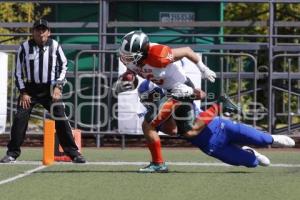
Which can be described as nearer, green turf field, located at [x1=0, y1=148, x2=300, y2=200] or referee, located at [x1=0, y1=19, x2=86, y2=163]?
green turf field, located at [x1=0, y1=148, x2=300, y2=200]

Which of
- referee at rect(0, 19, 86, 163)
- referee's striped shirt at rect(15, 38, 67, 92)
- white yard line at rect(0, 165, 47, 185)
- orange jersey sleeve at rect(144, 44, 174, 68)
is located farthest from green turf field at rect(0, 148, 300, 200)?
orange jersey sleeve at rect(144, 44, 174, 68)

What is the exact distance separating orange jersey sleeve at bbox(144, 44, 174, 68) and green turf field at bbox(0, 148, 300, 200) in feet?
3.81

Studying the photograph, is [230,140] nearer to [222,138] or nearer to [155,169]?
[222,138]

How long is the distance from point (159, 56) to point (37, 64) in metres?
2.03

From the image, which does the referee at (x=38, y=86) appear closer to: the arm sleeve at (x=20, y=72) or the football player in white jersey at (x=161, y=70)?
the arm sleeve at (x=20, y=72)

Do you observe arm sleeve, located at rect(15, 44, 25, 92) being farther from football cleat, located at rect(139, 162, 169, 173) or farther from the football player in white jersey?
football cleat, located at rect(139, 162, 169, 173)

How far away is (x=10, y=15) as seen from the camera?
23.2 metres

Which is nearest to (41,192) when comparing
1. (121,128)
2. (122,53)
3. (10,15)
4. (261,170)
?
(122,53)

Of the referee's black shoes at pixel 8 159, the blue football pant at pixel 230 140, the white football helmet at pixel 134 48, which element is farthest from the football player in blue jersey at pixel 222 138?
the referee's black shoes at pixel 8 159

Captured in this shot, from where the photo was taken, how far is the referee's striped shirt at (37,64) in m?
10.9

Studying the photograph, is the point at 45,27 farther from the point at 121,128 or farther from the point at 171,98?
the point at 121,128

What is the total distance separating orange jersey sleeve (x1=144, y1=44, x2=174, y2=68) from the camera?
948 centimetres

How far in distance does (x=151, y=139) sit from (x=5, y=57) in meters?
5.55

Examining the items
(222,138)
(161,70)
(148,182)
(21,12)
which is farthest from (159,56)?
(21,12)
